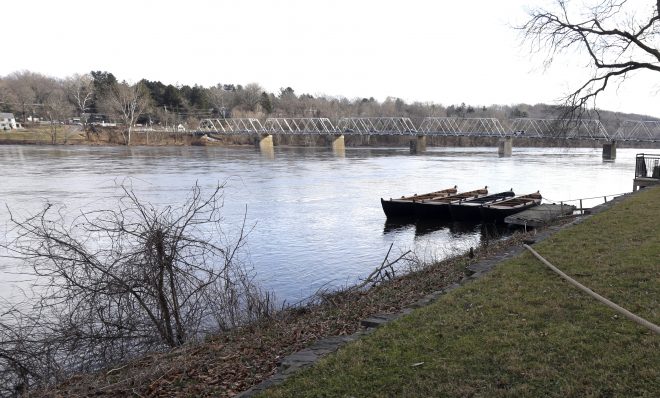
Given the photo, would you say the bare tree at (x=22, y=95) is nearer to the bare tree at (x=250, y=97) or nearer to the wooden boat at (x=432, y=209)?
the bare tree at (x=250, y=97)

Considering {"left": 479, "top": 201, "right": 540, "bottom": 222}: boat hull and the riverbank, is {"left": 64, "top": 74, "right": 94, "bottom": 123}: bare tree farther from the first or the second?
the riverbank

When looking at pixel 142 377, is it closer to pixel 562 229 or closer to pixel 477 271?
pixel 477 271

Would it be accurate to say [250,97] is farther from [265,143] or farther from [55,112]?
Answer: [55,112]

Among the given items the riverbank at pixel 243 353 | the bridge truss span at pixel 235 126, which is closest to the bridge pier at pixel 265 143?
the bridge truss span at pixel 235 126

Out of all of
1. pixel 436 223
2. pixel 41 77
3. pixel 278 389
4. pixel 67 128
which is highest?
pixel 41 77

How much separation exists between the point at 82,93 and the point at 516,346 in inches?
4868

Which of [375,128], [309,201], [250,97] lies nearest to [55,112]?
[250,97]

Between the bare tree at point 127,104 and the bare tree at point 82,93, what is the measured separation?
20.6 feet

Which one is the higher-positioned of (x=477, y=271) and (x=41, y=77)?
(x=41, y=77)

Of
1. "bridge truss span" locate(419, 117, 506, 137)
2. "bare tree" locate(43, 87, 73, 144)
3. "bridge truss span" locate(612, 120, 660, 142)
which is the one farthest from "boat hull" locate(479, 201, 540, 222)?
"bare tree" locate(43, 87, 73, 144)

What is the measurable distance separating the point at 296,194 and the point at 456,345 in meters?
25.0

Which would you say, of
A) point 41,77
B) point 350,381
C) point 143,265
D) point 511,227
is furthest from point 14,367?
point 41,77

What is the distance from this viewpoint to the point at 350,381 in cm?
453

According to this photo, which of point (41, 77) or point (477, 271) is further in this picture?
point (41, 77)
